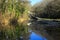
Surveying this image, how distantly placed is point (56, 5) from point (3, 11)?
4194 cm

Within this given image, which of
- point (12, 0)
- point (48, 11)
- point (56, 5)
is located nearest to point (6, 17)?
point (12, 0)

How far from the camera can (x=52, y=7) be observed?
7325 cm

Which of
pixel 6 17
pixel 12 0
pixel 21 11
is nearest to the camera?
pixel 6 17

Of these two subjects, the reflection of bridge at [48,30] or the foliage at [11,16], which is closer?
the reflection of bridge at [48,30]

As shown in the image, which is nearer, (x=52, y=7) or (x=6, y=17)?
(x=6, y=17)

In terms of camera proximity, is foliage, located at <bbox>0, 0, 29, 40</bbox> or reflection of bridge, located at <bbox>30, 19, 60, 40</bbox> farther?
foliage, located at <bbox>0, 0, 29, 40</bbox>

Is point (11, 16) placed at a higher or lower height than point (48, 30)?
higher

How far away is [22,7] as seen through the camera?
132ft

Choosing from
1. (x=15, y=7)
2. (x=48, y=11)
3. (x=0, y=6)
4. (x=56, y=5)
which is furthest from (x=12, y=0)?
(x=48, y=11)

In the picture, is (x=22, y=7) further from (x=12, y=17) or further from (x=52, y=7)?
(x=52, y=7)

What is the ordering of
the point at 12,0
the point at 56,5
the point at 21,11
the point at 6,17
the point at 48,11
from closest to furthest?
1. the point at 6,17
2. the point at 12,0
3. the point at 21,11
4. the point at 56,5
5. the point at 48,11

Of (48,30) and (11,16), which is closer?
(48,30)

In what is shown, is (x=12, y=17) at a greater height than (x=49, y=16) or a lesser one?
greater

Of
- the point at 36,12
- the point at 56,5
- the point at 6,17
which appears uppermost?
the point at 6,17
